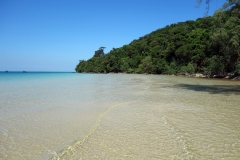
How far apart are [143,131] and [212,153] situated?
1.73m

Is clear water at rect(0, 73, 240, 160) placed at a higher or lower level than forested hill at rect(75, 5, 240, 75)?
lower

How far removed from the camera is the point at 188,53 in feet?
210

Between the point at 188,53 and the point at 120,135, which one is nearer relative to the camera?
the point at 120,135

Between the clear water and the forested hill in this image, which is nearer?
the clear water

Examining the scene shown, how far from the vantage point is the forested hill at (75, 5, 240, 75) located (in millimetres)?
33925

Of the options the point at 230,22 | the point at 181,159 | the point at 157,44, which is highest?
the point at 157,44

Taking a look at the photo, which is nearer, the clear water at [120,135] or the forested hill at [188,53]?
the clear water at [120,135]

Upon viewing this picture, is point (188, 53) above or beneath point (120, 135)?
above

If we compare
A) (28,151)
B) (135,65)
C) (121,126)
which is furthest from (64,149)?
(135,65)

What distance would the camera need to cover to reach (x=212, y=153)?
349 centimetres

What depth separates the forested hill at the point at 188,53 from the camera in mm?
33925

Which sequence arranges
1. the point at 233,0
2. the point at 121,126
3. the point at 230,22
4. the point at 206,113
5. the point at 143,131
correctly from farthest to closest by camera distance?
1. the point at 230,22
2. the point at 233,0
3. the point at 206,113
4. the point at 121,126
5. the point at 143,131

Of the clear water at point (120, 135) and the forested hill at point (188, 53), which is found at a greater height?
the forested hill at point (188, 53)

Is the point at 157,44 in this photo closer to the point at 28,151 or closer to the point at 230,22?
the point at 230,22
